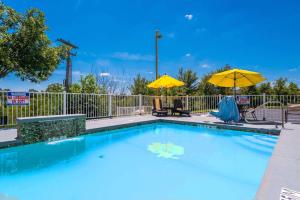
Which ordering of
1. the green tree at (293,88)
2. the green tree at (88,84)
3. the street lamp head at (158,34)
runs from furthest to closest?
1. the green tree at (293,88)
2. the street lamp head at (158,34)
3. the green tree at (88,84)

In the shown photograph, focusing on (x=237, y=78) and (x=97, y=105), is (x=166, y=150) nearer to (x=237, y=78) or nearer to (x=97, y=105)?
(x=97, y=105)

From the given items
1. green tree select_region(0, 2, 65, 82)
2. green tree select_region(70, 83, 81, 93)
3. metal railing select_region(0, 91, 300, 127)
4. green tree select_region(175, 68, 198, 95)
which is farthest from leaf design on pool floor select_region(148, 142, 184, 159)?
green tree select_region(175, 68, 198, 95)

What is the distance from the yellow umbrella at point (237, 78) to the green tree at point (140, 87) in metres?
9.16

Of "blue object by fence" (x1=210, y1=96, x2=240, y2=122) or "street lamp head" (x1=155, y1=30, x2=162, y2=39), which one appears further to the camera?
"street lamp head" (x1=155, y1=30, x2=162, y2=39)

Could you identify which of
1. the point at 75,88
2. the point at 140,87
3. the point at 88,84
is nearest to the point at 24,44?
the point at 75,88

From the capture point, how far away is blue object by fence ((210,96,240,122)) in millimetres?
8376

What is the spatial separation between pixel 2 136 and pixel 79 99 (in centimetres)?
390

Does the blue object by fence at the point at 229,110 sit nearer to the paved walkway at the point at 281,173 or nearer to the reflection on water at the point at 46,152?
the paved walkway at the point at 281,173

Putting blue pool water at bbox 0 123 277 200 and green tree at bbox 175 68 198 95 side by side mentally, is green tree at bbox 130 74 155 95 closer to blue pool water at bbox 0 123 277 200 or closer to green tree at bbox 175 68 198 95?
green tree at bbox 175 68 198 95

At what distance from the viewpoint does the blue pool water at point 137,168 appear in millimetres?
3264

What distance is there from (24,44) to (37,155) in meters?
5.42

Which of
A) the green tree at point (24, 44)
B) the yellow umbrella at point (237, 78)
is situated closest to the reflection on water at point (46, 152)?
the green tree at point (24, 44)

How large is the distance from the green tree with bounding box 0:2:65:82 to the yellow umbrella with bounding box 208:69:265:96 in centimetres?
754

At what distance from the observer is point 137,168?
14.3 ft
